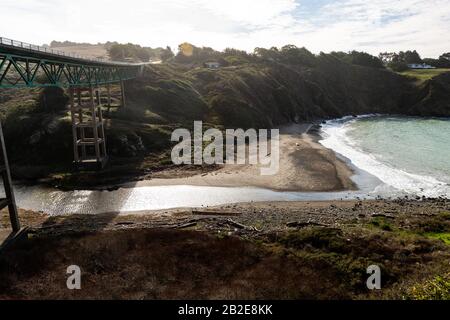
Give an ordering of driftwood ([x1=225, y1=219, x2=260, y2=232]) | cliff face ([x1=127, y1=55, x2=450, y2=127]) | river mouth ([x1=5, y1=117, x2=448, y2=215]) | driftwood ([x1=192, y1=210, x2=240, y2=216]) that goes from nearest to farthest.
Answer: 1. driftwood ([x1=225, y1=219, x2=260, y2=232])
2. driftwood ([x1=192, y1=210, x2=240, y2=216])
3. river mouth ([x1=5, y1=117, x2=448, y2=215])
4. cliff face ([x1=127, y1=55, x2=450, y2=127])

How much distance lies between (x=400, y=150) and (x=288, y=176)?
30.0 m

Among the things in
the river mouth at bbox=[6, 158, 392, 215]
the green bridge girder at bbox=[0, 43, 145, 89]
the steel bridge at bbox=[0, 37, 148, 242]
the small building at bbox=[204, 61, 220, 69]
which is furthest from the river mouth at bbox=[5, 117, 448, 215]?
the small building at bbox=[204, 61, 220, 69]

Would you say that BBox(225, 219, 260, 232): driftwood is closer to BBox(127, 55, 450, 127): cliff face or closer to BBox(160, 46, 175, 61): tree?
BBox(127, 55, 450, 127): cliff face

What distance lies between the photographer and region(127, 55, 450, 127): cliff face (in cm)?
8556

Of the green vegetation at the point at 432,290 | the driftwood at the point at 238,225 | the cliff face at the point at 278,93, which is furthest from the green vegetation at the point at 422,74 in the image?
the green vegetation at the point at 432,290

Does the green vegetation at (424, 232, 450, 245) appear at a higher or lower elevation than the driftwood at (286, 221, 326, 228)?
lower

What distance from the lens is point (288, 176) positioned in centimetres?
5106

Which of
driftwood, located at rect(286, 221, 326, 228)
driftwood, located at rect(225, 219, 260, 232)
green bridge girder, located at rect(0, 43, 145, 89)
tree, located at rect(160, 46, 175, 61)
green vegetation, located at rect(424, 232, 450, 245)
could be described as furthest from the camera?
tree, located at rect(160, 46, 175, 61)

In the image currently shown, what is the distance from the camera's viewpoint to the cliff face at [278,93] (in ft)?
281

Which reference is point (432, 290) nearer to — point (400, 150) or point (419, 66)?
point (400, 150)

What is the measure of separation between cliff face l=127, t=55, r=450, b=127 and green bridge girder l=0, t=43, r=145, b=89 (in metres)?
12.1

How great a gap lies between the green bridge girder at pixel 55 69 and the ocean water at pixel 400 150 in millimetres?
44061

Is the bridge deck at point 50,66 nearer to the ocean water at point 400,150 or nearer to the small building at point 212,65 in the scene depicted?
the ocean water at point 400,150
